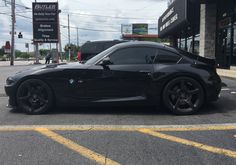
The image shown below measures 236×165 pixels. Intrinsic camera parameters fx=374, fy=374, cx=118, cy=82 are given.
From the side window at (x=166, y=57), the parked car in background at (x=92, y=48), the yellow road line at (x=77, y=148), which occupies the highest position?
the parked car in background at (x=92, y=48)

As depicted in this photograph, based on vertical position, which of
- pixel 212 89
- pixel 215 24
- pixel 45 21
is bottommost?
pixel 212 89

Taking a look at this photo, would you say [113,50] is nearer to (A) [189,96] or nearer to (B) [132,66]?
(B) [132,66]

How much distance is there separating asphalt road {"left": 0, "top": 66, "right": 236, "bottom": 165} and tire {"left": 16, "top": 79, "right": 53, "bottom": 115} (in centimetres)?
18

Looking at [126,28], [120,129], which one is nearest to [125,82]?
[120,129]

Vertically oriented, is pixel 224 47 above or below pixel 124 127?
above

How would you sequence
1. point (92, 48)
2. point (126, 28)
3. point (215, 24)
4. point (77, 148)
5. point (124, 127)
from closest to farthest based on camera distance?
point (77, 148) < point (124, 127) < point (92, 48) < point (215, 24) < point (126, 28)

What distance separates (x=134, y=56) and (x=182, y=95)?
114 cm

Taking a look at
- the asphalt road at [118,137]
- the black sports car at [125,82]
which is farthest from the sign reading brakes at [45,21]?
the black sports car at [125,82]

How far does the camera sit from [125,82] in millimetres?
6727

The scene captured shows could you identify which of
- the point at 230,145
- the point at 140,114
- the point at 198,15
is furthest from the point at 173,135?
the point at 198,15

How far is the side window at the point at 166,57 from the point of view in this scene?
684 centimetres

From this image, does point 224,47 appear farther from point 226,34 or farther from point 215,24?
point 215,24

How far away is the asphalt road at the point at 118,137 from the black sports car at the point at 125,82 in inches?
10.4

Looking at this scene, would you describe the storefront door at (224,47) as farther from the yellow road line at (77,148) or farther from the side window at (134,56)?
the yellow road line at (77,148)
